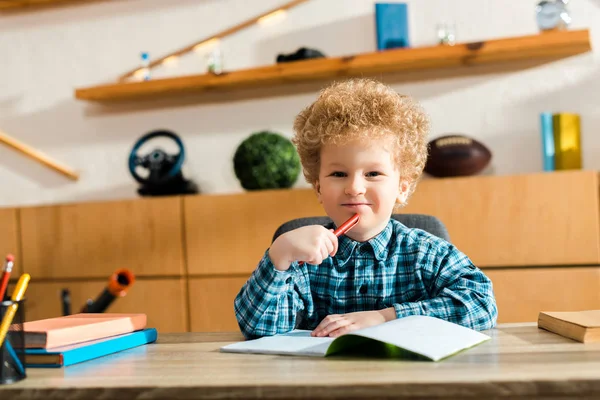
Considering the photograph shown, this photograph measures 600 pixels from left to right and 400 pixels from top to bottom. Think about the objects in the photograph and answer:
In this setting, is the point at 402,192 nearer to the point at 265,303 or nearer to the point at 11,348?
the point at 265,303

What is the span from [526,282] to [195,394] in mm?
1865

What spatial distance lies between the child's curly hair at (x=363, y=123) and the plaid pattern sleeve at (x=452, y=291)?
0.17 metres

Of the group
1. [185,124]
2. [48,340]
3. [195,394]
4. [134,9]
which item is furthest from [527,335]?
[134,9]

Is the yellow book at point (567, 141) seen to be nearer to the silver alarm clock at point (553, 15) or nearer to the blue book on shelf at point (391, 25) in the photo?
the silver alarm clock at point (553, 15)

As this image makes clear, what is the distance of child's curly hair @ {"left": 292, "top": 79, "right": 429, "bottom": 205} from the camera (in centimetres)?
120

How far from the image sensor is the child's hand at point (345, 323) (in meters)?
1.01

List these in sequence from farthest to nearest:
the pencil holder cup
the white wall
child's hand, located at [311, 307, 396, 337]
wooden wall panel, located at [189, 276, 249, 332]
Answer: the white wall < wooden wall panel, located at [189, 276, 249, 332] < child's hand, located at [311, 307, 396, 337] < the pencil holder cup

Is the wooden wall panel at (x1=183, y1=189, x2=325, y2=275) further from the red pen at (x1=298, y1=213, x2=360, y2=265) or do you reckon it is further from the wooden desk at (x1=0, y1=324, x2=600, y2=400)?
the wooden desk at (x1=0, y1=324, x2=600, y2=400)

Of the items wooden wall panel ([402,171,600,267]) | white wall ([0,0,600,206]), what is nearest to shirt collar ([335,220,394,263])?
wooden wall panel ([402,171,600,267])

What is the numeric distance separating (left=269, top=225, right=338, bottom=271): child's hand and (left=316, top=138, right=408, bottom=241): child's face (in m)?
0.14

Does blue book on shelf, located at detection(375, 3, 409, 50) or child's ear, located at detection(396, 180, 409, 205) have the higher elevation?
blue book on shelf, located at detection(375, 3, 409, 50)

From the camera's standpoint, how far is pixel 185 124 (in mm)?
2998

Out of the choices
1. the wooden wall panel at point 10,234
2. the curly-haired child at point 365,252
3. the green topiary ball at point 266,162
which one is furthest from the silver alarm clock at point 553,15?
the wooden wall panel at point 10,234

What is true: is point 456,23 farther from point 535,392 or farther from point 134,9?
point 535,392
